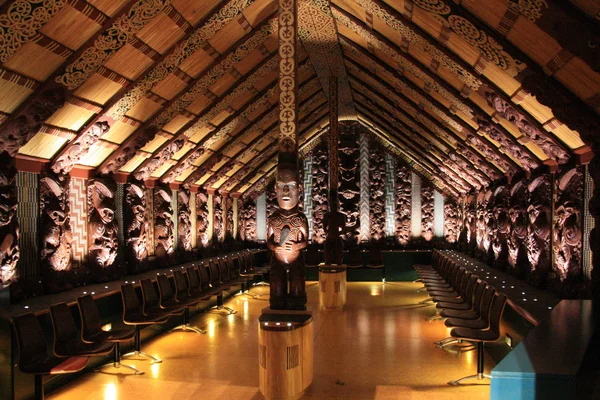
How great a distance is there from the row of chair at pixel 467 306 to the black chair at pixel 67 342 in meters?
4.51

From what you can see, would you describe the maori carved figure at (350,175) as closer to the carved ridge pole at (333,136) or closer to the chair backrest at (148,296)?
the carved ridge pole at (333,136)

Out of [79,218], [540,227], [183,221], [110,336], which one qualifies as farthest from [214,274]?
[540,227]

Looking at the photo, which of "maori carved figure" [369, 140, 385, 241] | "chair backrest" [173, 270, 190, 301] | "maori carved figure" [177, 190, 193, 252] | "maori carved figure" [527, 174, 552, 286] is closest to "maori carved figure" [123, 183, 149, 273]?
"chair backrest" [173, 270, 190, 301]

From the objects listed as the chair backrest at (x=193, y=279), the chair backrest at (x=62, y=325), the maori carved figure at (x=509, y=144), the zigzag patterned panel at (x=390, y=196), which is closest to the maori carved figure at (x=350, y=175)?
the zigzag patterned panel at (x=390, y=196)

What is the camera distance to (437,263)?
14977mm

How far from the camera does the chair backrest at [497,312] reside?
6895mm

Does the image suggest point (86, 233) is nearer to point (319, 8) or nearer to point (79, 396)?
point (79, 396)

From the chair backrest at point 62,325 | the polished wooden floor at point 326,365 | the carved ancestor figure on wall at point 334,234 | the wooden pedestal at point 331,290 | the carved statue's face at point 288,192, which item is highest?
the carved statue's face at point 288,192

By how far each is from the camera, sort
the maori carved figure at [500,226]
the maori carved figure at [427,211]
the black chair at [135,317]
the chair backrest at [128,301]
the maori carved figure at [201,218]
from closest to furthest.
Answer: the black chair at [135,317], the chair backrest at [128,301], the maori carved figure at [500,226], the maori carved figure at [201,218], the maori carved figure at [427,211]

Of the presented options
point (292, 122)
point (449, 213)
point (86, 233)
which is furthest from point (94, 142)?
point (449, 213)

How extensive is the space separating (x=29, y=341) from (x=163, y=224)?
6.73 m

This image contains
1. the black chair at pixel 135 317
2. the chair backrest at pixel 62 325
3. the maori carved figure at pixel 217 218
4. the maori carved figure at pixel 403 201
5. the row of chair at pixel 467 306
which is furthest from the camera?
the maori carved figure at pixel 403 201

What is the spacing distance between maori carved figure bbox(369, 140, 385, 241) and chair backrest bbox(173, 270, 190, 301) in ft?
32.6

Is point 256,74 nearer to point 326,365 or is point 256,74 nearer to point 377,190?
point 326,365
